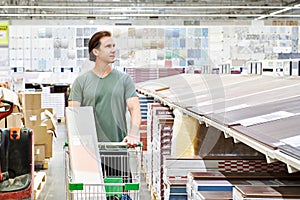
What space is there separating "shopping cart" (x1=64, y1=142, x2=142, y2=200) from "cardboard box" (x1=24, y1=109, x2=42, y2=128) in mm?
4846

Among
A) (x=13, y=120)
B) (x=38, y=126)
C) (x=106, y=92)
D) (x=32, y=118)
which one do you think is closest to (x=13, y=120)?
(x=13, y=120)

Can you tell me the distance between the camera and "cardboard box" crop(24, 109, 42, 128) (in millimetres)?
7695

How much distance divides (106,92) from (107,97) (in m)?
0.04

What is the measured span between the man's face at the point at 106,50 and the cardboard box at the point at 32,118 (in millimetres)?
4269

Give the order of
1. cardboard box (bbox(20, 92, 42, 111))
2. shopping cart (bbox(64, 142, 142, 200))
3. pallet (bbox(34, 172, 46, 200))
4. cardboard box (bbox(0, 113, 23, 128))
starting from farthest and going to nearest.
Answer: cardboard box (bbox(20, 92, 42, 111)) → cardboard box (bbox(0, 113, 23, 128)) → pallet (bbox(34, 172, 46, 200)) → shopping cart (bbox(64, 142, 142, 200))

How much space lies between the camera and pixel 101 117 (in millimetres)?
3688

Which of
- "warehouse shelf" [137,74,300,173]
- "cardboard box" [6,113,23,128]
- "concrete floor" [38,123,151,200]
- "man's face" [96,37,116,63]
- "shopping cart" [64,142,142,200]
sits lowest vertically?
"concrete floor" [38,123,151,200]

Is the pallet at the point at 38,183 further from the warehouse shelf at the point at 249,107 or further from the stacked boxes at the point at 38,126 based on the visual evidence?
the warehouse shelf at the point at 249,107

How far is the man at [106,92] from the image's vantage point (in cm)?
366

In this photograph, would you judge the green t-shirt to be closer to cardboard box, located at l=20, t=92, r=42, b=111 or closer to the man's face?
the man's face

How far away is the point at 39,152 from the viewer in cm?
757

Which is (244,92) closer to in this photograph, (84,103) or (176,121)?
(176,121)

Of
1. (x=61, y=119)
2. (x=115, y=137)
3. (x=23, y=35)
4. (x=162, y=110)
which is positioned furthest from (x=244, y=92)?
(x=23, y=35)

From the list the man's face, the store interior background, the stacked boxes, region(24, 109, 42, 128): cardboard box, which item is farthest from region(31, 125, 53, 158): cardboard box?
the store interior background
